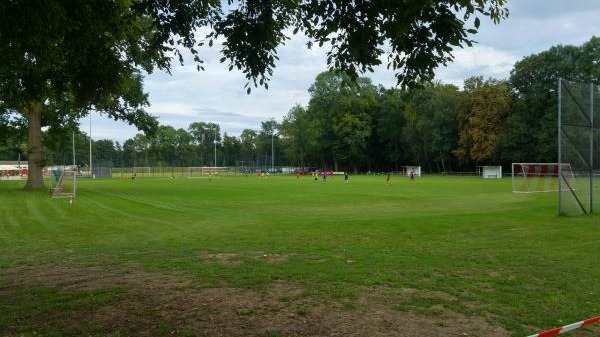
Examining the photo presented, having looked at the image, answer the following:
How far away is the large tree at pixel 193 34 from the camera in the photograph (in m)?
5.68

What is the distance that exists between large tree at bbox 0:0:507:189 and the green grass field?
3227 mm

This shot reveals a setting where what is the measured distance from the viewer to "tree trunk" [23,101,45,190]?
37.2 m

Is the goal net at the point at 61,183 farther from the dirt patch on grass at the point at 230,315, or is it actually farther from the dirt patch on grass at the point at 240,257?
the dirt patch on grass at the point at 230,315

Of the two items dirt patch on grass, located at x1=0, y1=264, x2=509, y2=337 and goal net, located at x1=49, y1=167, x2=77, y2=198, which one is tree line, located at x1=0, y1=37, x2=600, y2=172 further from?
dirt patch on grass, located at x1=0, y1=264, x2=509, y2=337

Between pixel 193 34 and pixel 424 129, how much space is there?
8703 cm

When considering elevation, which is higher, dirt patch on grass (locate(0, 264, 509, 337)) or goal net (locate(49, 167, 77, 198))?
goal net (locate(49, 167, 77, 198))

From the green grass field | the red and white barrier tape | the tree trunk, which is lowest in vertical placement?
the green grass field

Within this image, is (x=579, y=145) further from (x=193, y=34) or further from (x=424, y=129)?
(x=424, y=129)

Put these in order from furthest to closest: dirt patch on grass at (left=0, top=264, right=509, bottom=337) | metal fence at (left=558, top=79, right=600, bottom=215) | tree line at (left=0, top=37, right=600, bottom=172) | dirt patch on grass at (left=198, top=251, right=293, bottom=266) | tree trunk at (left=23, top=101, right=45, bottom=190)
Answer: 1. tree line at (left=0, top=37, right=600, bottom=172)
2. tree trunk at (left=23, top=101, right=45, bottom=190)
3. metal fence at (left=558, top=79, right=600, bottom=215)
4. dirt patch on grass at (left=198, top=251, right=293, bottom=266)
5. dirt patch on grass at (left=0, top=264, right=509, bottom=337)

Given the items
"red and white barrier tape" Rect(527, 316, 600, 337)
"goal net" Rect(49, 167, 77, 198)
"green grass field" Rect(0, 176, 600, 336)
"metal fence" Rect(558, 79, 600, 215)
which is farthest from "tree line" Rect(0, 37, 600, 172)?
"red and white barrier tape" Rect(527, 316, 600, 337)

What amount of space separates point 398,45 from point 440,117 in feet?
280

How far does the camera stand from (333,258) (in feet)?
34.0

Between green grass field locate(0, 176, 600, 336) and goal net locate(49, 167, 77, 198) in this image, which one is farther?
goal net locate(49, 167, 77, 198)

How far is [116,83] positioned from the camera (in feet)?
31.1
